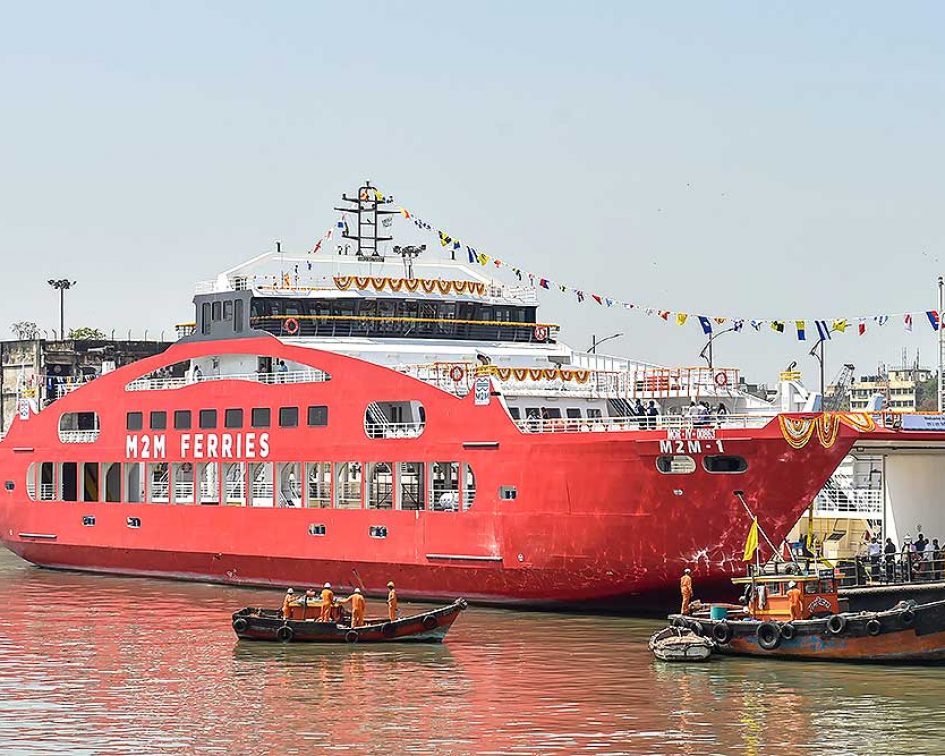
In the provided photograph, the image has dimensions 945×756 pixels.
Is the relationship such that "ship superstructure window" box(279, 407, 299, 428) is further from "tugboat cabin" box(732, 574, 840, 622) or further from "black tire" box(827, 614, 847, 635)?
"black tire" box(827, 614, 847, 635)

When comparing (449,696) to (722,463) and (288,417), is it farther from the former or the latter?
(288,417)

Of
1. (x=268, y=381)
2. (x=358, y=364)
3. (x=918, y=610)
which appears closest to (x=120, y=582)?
(x=268, y=381)

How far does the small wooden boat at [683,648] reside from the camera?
3272 cm

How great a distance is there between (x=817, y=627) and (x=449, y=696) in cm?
750

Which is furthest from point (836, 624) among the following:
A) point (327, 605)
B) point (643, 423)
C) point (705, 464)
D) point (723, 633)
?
point (327, 605)

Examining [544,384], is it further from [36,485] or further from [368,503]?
[36,485]

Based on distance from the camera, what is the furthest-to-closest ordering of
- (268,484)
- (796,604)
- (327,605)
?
(268,484) → (327,605) → (796,604)

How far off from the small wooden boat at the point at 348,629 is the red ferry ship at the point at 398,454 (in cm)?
477

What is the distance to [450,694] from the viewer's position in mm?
29891

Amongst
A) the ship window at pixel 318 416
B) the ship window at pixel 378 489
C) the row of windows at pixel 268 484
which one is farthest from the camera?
the ship window at pixel 318 416

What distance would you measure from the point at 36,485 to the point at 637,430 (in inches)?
951

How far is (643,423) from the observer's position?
3994 centimetres

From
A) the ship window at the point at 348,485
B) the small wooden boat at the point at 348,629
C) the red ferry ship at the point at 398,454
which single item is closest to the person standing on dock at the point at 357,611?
the small wooden boat at the point at 348,629

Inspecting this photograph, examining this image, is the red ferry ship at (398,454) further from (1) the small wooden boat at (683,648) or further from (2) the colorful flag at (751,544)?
(1) the small wooden boat at (683,648)
